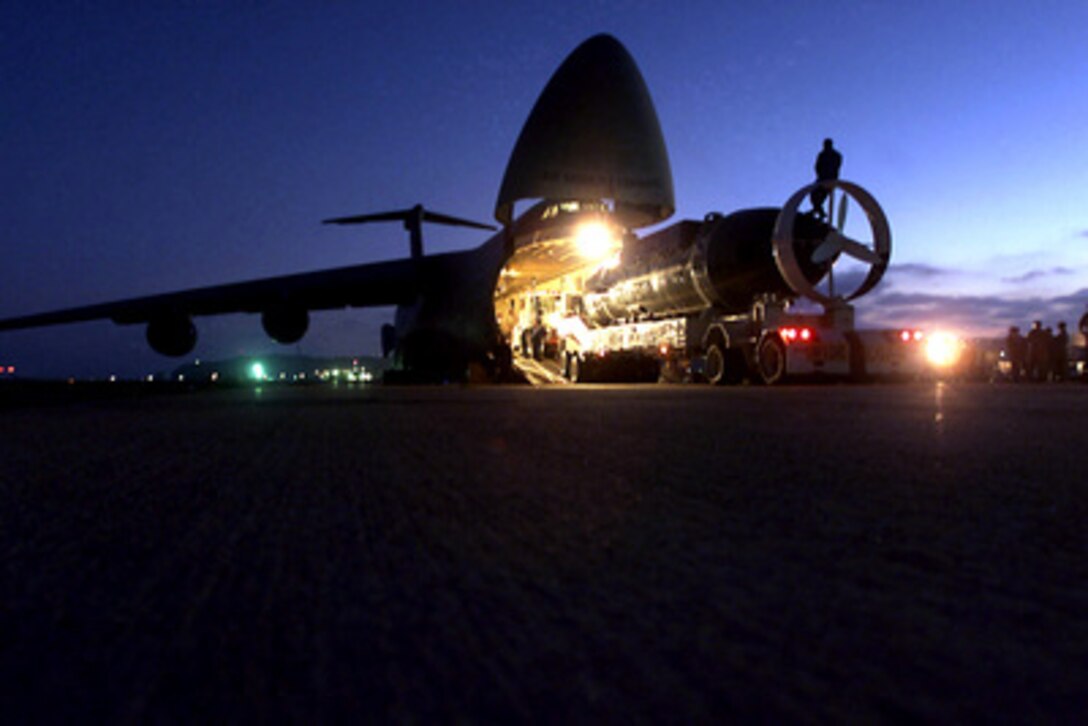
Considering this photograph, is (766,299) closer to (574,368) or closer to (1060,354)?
(574,368)

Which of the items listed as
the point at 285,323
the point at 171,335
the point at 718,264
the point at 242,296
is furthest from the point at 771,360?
Answer: the point at 171,335

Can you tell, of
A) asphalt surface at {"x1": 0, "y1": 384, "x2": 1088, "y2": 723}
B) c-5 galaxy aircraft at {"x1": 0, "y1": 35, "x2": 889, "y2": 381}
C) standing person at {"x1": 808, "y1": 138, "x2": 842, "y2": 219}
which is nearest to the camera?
asphalt surface at {"x1": 0, "y1": 384, "x2": 1088, "y2": 723}

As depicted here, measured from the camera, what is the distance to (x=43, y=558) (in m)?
1.51

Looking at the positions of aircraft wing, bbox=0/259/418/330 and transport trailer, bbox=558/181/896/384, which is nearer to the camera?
transport trailer, bbox=558/181/896/384

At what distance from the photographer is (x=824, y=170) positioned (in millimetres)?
14117

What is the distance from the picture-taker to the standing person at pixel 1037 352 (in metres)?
19.8

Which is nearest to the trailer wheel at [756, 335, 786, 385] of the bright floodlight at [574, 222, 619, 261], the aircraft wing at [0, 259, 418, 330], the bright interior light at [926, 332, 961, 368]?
the bright interior light at [926, 332, 961, 368]

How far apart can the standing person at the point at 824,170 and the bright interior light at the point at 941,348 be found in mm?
3463

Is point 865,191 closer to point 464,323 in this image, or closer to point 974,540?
point 464,323

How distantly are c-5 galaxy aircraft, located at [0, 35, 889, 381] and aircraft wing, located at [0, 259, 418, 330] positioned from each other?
0.04 metres

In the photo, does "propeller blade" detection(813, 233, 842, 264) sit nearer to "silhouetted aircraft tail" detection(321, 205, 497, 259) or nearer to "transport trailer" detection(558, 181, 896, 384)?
"transport trailer" detection(558, 181, 896, 384)

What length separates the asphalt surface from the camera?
31.6 inches

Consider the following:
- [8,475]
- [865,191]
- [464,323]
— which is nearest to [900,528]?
[8,475]

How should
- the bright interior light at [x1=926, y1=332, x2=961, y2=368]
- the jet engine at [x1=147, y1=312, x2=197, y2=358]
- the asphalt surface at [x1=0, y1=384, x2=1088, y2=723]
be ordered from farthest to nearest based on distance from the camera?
the jet engine at [x1=147, y1=312, x2=197, y2=358] → the bright interior light at [x1=926, y1=332, x2=961, y2=368] → the asphalt surface at [x1=0, y1=384, x2=1088, y2=723]
